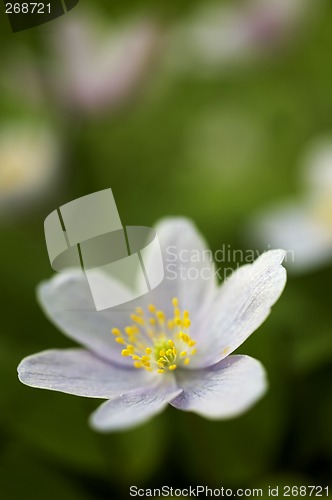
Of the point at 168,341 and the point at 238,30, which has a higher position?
the point at 238,30

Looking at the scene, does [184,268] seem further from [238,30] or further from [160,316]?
[238,30]

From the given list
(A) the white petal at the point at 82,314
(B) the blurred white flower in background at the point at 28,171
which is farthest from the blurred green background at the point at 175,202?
(A) the white petal at the point at 82,314

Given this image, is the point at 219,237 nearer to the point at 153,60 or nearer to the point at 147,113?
the point at 153,60

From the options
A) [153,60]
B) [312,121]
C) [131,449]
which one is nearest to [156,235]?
[131,449]

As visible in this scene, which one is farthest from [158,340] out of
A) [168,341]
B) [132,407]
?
[132,407]

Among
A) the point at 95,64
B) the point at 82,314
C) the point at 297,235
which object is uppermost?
the point at 95,64

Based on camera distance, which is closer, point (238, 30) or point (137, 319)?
point (137, 319)
